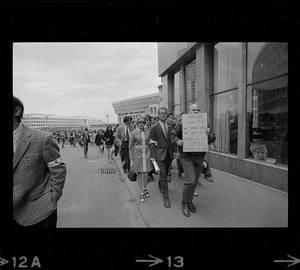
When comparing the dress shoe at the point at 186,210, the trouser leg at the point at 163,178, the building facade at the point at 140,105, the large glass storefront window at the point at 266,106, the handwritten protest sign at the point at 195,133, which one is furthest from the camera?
the building facade at the point at 140,105

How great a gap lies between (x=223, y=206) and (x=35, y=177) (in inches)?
125

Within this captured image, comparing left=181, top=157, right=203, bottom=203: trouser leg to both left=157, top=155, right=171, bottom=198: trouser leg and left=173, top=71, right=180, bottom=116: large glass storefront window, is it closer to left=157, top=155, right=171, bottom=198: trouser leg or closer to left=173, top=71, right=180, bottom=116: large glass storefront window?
left=157, top=155, right=171, bottom=198: trouser leg

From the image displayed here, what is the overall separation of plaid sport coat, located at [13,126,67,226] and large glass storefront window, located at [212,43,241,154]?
5648 millimetres

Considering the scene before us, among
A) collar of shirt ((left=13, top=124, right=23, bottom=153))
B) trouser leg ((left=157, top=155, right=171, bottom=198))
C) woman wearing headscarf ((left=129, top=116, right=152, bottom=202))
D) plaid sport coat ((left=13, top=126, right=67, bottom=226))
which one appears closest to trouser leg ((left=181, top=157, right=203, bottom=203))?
trouser leg ((left=157, top=155, right=171, bottom=198))

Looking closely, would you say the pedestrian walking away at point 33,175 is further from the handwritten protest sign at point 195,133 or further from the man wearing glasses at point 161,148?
the man wearing glasses at point 161,148

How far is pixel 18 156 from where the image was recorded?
1.79 metres

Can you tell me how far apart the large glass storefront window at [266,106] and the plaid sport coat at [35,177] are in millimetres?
4570

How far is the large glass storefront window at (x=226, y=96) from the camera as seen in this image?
6.18 meters

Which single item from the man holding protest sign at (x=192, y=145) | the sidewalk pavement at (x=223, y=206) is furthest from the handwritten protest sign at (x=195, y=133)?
the sidewalk pavement at (x=223, y=206)

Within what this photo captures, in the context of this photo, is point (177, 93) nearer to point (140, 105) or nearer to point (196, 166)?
point (196, 166)

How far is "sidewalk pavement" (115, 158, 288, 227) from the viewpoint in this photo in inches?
121
